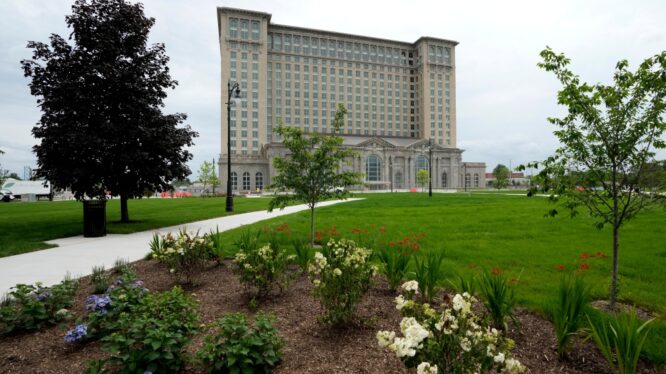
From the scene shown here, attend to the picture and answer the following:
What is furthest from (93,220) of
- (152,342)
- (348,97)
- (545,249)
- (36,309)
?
(348,97)

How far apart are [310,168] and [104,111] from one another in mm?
10599

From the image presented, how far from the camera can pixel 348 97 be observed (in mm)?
111062

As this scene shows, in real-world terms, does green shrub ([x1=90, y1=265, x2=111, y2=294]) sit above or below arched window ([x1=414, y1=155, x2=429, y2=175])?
below

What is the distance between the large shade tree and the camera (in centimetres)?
1328

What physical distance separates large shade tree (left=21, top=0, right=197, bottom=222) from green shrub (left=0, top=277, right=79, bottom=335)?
954 centimetres

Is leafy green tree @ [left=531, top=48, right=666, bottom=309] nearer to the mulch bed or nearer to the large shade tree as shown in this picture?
the mulch bed

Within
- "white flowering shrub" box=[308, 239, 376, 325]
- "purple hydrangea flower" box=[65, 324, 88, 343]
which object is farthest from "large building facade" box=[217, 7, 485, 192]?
"purple hydrangea flower" box=[65, 324, 88, 343]

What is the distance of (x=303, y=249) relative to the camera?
680 cm

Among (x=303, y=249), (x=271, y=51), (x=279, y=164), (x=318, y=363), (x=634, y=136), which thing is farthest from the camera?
(x=271, y=51)

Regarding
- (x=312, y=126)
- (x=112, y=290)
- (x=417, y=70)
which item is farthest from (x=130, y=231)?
(x=417, y=70)

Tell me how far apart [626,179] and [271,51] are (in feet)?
358

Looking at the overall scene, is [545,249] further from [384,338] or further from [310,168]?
[384,338]

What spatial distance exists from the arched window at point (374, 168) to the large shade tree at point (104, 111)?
264ft

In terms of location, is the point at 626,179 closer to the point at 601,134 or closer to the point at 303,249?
the point at 601,134
